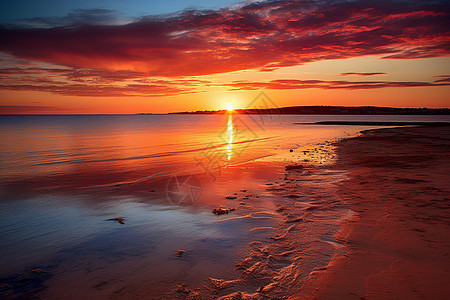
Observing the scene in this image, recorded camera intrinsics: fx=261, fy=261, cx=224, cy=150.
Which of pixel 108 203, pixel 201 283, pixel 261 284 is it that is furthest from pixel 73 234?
pixel 261 284

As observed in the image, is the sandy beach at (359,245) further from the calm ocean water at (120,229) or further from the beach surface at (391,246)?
the calm ocean water at (120,229)

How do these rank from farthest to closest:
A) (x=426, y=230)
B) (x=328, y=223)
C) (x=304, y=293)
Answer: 1. (x=328, y=223)
2. (x=426, y=230)
3. (x=304, y=293)

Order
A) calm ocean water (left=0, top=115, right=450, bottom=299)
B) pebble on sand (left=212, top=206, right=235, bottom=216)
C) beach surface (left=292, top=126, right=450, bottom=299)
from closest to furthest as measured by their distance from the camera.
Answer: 1. beach surface (left=292, top=126, right=450, bottom=299)
2. calm ocean water (left=0, top=115, right=450, bottom=299)
3. pebble on sand (left=212, top=206, right=235, bottom=216)

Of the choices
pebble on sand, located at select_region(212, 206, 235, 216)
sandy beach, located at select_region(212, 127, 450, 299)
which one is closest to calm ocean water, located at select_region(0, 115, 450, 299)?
pebble on sand, located at select_region(212, 206, 235, 216)

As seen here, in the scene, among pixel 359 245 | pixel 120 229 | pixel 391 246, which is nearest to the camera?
pixel 391 246

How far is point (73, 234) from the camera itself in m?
6.79

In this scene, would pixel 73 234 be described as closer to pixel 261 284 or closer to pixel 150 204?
pixel 150 204

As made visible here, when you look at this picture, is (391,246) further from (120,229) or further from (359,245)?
(120,229)

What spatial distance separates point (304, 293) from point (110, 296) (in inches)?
123

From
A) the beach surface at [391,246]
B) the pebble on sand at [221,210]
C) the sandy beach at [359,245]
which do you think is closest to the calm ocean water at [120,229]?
the pebble on sand at [221,210]

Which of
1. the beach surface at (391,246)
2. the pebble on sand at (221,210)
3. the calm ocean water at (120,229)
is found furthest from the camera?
the pebble on sand at (221,210)

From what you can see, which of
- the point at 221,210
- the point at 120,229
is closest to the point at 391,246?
the point at 221,210

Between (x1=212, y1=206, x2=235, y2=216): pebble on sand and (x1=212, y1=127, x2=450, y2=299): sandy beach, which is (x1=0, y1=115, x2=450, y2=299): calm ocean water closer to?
(x1=212, y1=206, x2=235, y2=216): pebble on sand

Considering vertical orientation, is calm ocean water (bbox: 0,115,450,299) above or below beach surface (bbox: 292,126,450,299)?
below
